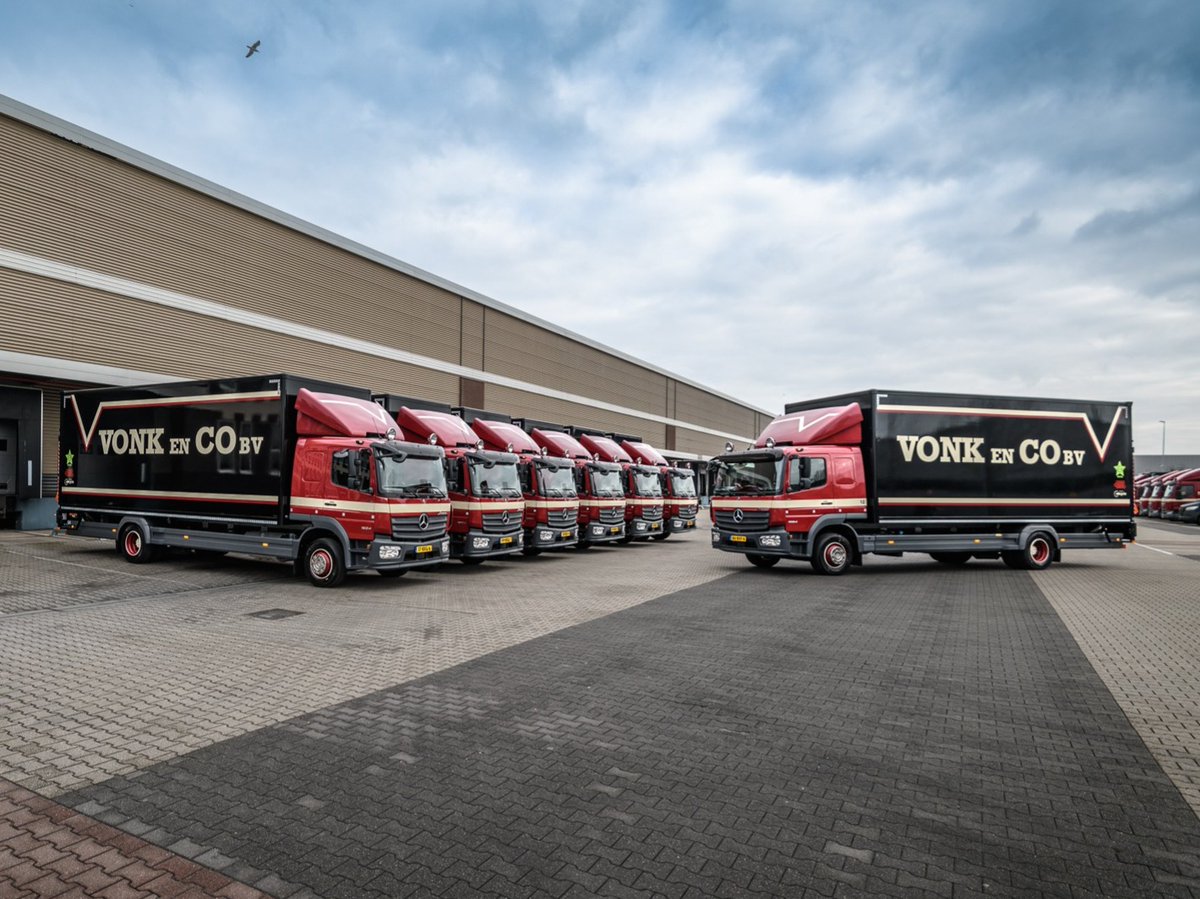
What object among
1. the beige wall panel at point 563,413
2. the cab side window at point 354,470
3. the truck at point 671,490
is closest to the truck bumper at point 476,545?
the cab side window at point 354,470

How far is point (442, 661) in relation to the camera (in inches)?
283

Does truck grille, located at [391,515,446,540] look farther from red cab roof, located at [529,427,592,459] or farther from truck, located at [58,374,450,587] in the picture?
red cab roof, located at [529,427,592,459]

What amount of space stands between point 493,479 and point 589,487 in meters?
5.24

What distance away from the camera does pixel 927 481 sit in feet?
50.1

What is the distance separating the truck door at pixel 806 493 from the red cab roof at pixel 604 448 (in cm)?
854

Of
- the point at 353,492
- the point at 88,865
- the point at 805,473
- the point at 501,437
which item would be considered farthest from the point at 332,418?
the point at 88,865

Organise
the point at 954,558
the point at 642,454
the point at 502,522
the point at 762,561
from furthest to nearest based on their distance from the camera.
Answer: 1. the point at 642,454
2. the point at 954,558
3. the point at 762,561
4. the point at 502,522

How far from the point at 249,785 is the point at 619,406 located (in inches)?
1871

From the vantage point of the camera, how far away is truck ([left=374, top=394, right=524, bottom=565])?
50.2 feet

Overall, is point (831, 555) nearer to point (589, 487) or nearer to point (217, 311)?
point (589, 487)

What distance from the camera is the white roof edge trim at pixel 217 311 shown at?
20203 millimetres

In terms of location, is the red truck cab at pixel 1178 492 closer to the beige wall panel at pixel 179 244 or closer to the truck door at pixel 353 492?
the beige wall panel at pixel 179 244

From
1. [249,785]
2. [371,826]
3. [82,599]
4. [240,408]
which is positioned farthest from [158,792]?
[240,408]

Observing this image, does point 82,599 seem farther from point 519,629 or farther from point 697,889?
point 697,889
